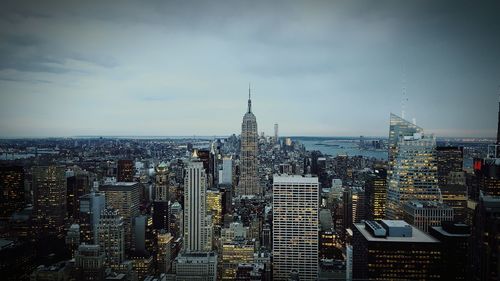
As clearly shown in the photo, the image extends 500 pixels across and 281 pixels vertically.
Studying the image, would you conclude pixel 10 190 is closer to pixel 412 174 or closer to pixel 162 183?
Result: pixel 162 183

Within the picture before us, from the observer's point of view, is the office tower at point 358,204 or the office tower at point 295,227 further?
the office tower at point 358,204

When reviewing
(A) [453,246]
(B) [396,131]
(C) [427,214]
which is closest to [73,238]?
(A) [453,246]

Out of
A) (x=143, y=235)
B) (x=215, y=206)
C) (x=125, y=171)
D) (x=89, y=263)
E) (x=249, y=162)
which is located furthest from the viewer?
(x=249, y=162)

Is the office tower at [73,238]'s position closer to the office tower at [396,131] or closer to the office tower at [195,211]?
the office tower at [195,211]

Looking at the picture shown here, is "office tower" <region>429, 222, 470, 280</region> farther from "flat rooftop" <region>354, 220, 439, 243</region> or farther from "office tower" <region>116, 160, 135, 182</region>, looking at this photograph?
"office tower" <region>116, 160, 135, 182</region>

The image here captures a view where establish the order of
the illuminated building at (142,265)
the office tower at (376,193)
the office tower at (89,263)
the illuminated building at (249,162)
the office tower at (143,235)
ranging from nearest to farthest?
the office tower at (89,263)
the illuminated building at (142,265)
the office tower at (143,235)
the office tower at (376,193)
the illuminated building at (249,162)

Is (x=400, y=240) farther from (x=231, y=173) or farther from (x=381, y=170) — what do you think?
(x=231, y=173)

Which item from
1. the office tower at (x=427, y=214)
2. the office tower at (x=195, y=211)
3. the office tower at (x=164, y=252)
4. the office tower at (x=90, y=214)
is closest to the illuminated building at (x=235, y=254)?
the office tower at (x=195, y=211)

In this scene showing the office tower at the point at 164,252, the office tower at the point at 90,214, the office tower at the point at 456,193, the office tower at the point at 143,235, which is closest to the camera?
the office tower at the point at 456,193
